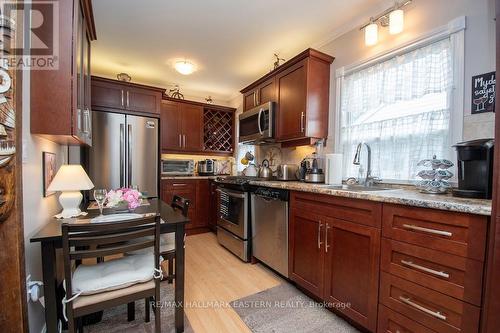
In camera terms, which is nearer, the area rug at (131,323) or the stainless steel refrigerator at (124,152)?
the area rug at (131,323)

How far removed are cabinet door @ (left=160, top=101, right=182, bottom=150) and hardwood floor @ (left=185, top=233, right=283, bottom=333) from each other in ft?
5.88

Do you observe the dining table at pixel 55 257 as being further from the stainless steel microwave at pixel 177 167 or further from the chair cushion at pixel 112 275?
the stainless steel microwave at pixel 177 167

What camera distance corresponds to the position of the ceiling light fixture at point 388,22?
5.77 feet

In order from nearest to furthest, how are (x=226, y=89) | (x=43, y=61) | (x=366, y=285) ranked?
(x=43, y=61)
(x=366, y=285)
(x=226, y=89)

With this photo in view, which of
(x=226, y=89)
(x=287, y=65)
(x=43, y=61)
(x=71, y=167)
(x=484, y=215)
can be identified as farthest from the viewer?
(x=226, y=89)

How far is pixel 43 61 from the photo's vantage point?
1.26m

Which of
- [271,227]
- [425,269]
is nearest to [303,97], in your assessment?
[271,227]

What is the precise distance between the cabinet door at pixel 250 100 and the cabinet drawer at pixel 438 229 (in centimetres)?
239

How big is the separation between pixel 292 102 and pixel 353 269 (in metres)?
1.78

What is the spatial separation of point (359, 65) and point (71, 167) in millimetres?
2611

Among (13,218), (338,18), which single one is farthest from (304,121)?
(13,218)

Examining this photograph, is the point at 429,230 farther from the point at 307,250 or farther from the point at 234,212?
the point at 234,212

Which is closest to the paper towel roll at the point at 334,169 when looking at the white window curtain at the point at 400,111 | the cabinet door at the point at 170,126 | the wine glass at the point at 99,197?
the white window curtain at the point at 400,111

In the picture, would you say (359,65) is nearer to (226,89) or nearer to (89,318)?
(226,89)
